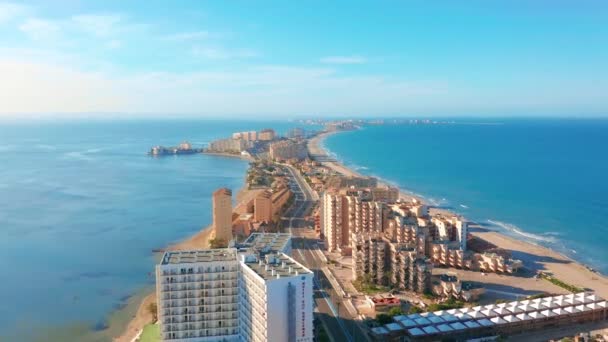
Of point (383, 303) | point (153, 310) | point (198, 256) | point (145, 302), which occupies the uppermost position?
point (198, 256)

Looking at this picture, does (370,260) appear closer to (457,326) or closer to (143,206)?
(457,326)

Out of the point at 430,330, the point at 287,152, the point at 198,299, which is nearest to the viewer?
the point at 198,299

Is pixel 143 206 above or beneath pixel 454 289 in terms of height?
beneath

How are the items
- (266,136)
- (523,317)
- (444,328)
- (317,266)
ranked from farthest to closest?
(266,136) → (317,266) → (523,317) → (444,328)

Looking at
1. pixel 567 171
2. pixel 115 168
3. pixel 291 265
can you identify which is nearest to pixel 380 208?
pixel 291 265

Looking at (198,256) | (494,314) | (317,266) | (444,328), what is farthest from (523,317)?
(198,256)

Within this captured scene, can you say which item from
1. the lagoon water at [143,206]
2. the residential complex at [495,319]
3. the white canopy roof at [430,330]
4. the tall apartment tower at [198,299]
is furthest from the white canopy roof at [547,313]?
the tall apartment tower at [198,299]

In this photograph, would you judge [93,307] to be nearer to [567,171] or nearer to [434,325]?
[434,325]

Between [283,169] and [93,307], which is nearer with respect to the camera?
[93,307]
